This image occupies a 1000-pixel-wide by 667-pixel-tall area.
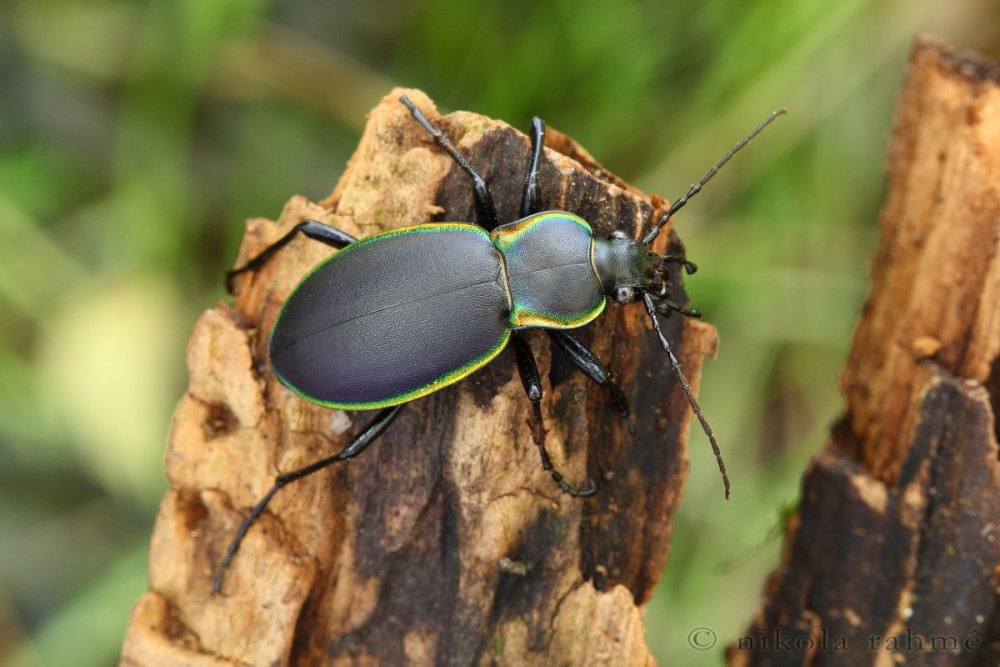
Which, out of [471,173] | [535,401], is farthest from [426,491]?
[471,173]

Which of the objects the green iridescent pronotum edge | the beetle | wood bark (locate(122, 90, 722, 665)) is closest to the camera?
wood bark (locate(122, 90, 722, 665))

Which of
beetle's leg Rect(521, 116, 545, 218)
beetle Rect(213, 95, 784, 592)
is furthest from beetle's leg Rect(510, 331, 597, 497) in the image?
beetle's leg Rect(521, 116, 545, 218)

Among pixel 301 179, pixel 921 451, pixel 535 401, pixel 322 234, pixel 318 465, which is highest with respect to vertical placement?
pixel 301 179

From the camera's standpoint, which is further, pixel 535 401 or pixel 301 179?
pixel 301 179

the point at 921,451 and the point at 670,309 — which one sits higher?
the point at 670,309

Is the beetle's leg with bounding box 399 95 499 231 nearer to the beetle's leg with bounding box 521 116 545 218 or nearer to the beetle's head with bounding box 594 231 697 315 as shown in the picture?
the beetle's leg with bounding box 521 116 545 218

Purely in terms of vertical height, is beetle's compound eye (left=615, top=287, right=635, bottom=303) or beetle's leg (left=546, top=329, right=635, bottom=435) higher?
beetle's compound eye (left=615, top=287, right=635, bottom=303)

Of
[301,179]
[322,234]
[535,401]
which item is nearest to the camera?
[535,401]

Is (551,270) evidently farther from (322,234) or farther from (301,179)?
(301,179)
